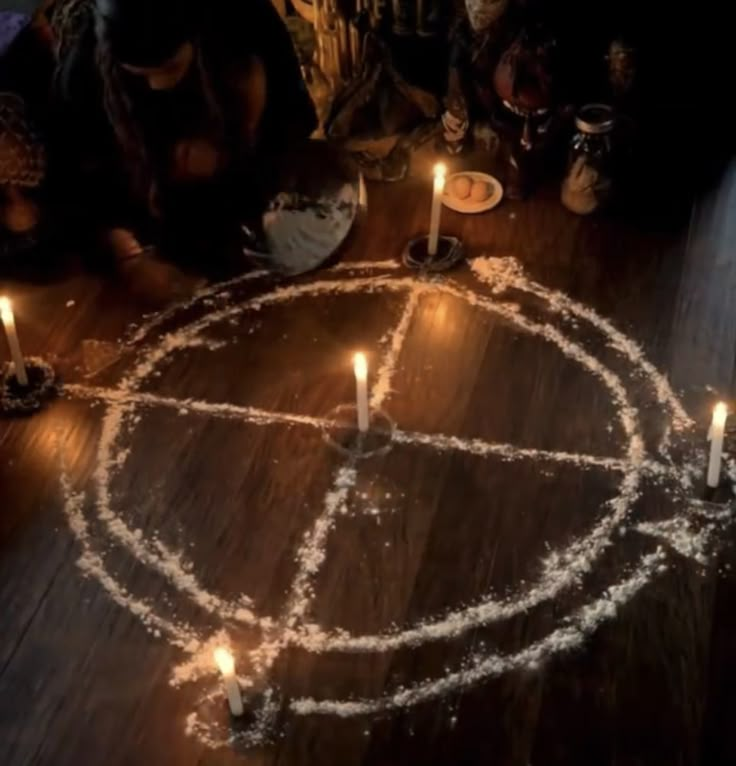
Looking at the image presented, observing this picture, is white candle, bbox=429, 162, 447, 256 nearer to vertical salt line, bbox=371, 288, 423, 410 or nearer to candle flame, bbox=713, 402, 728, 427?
vertical salt line, bbox=371, 288, 423, 410

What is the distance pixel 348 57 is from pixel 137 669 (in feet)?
5.51

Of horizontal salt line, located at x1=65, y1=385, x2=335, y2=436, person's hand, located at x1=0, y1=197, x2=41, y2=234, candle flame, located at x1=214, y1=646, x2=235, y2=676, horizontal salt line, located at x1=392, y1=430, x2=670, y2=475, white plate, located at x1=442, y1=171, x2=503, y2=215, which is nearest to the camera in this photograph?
candle flame, located at x1=214, y1=646, x2=235, y2=676

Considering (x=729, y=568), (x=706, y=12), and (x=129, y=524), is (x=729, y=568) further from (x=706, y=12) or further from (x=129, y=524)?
(x=706, y=12)

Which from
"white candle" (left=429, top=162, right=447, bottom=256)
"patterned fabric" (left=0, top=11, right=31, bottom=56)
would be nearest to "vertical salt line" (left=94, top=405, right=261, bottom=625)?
"white candle" (left=429, top=162, right=447, bottom=256)

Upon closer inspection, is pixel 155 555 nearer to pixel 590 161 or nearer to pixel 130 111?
pixel 130 111

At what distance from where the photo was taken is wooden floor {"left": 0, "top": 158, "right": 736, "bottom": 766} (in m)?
1.76

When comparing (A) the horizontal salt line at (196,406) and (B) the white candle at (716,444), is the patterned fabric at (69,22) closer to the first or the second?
(A) the horizontal salt line at (196,406)

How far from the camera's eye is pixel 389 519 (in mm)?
2051

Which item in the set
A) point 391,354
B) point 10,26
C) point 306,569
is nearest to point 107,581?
point 306,569

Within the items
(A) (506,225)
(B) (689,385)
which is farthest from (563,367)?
(A) (506,225)

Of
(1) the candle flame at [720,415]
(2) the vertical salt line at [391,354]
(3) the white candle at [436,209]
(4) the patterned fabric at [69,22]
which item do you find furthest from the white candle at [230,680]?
(4) the patterned fabric at [69,22]

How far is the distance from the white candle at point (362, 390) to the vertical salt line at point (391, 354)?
0.05m

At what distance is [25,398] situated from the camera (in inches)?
89.7

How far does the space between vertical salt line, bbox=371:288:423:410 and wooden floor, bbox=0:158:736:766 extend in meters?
0.01
